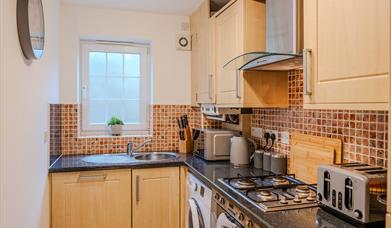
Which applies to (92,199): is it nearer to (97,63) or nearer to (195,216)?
(195,216)

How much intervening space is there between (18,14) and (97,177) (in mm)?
1395

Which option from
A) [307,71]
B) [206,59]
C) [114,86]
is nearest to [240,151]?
[206,59]

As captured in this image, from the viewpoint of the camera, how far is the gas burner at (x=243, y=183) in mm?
1718

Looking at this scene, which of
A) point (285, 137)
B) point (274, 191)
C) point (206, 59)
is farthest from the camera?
point (206, 59)

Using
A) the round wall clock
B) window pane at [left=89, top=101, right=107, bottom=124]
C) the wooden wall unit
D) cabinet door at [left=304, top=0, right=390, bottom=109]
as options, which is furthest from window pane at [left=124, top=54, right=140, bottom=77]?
cabinet door at [left=304, top=0, right=390, bottom=109]

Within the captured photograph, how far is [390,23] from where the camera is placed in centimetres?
87

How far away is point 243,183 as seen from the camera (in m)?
1.77

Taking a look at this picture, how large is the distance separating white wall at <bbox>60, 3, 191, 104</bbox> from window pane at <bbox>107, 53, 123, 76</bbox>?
0.65 ft

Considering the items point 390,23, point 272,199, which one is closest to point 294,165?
point 272,199

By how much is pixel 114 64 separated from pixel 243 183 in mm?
1968

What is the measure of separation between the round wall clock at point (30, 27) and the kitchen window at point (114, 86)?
46.8 inches

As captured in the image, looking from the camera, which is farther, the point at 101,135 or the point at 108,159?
the point at 101,135

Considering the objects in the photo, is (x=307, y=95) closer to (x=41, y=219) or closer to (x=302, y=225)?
(x=302, y=225)

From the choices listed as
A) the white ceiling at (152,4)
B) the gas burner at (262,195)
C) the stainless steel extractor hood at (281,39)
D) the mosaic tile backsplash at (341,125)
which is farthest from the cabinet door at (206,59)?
the gas burner at (262,195)
